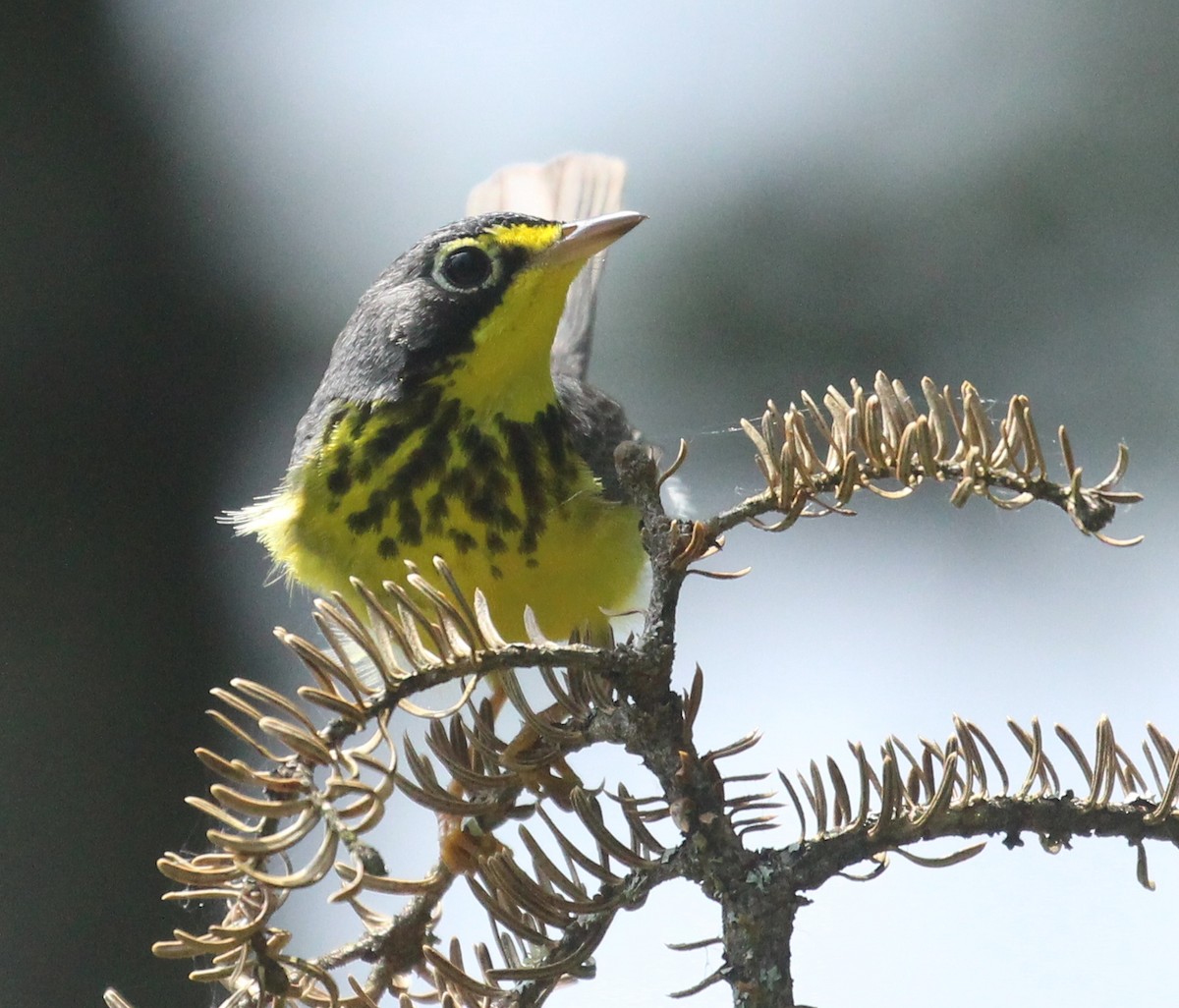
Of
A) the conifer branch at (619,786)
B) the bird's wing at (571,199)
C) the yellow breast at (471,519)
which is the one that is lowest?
the conifer branch at (619,786)

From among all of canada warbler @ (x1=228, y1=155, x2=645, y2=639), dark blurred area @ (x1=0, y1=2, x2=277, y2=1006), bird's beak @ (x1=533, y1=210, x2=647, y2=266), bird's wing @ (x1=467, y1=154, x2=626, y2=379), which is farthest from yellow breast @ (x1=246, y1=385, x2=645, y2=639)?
dark blurred area @ (x1=0, y1=2, x2=277, y2=1006)

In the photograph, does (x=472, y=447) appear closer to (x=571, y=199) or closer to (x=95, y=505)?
(x=571, y=199)

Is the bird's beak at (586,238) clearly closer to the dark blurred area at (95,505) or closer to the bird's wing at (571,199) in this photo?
the bird's wing at (571,199)

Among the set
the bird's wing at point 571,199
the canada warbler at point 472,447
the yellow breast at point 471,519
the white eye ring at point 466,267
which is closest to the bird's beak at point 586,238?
the canada warbler at point 472,447

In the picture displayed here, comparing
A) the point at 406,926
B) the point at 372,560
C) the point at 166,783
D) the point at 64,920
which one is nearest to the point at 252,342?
the point at 166,783

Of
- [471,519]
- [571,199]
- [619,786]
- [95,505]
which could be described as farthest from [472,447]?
[95,505]

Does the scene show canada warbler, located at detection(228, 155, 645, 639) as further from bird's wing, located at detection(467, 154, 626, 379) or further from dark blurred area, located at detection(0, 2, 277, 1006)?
dark blurred area, located at detection(0, 2, 277, 1006)

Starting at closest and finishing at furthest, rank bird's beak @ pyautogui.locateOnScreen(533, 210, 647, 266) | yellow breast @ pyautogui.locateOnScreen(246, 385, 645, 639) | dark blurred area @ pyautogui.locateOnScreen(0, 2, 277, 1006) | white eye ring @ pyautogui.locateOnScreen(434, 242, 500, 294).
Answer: yellow breast @ pyautogui.locateOnScreen(246, 385, 645, 639)
bird's beak @ pyautogui.locateOnScreen(533, 210, 647, 266)
white eye ring @ pyautogui.locateOnScreen(434, 242, 500, 294)
dark blurred area @ pyautogui.locateOnScreen(0, 2, 277, 1006)
